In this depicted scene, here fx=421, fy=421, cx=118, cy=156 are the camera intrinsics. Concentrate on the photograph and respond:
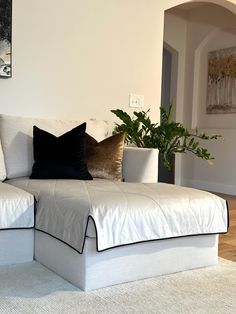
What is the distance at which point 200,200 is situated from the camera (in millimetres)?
2420

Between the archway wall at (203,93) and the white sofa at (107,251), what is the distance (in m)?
3.08

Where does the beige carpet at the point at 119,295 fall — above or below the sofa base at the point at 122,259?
below

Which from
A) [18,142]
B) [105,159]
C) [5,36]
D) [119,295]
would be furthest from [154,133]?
[119,295]

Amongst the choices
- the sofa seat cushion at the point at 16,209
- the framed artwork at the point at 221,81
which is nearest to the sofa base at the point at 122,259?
the sofa seat cushion at the point at 16,209

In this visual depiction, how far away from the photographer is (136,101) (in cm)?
417

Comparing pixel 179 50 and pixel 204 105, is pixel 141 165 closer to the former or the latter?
pixel 204 105

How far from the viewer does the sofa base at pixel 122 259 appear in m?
2.06

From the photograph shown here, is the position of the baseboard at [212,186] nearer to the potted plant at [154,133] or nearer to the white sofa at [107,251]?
the potted plant at [154,133]

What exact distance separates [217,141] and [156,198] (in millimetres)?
3981

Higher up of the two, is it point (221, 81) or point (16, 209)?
point (221, 81)

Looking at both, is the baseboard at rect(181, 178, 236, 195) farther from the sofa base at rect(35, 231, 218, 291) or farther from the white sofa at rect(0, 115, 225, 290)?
the sofa base at rect(35, 231, 218, 291)

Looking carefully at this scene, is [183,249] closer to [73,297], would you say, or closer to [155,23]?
[73,297]

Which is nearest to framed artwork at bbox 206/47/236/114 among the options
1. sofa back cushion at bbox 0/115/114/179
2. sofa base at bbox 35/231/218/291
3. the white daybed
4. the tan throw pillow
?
the tan throw pillow

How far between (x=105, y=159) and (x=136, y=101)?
48.7 inches
